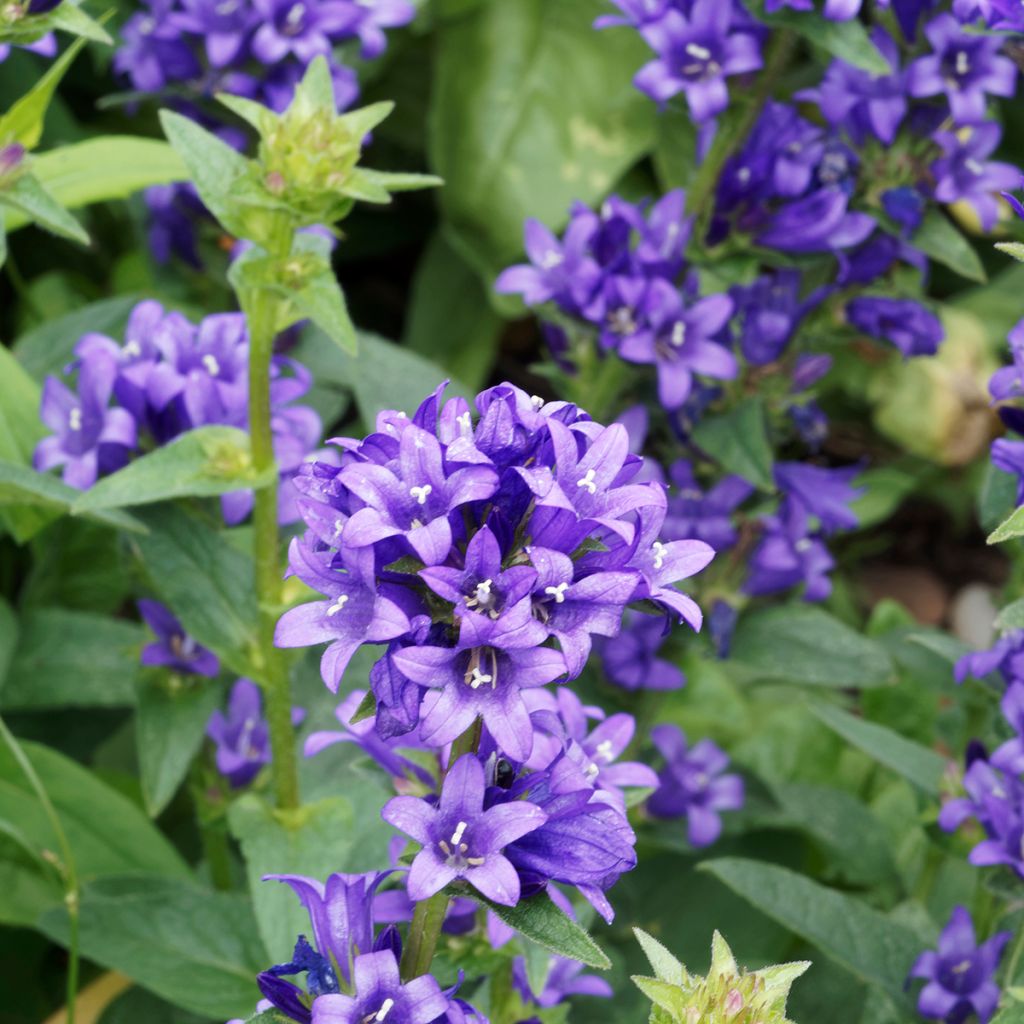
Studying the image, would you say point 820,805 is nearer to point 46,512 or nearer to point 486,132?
point 46,512

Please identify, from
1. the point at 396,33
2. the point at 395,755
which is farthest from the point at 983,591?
the point at 395,755

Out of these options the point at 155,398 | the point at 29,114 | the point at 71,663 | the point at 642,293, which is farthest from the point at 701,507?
the point at 29,114

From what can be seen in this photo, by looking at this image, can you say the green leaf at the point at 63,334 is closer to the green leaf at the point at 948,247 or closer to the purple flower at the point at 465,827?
the green leaf at the point at 948,247

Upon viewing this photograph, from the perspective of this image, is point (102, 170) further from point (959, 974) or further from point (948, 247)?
point (959, 974)

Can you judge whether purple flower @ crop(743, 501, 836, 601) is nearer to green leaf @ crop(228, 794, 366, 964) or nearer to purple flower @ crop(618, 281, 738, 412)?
purple flower @ crop(618, 281, 738, 412)

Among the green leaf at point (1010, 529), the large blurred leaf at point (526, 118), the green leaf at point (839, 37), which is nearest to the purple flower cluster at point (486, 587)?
the green leaf at point (1010, 529)

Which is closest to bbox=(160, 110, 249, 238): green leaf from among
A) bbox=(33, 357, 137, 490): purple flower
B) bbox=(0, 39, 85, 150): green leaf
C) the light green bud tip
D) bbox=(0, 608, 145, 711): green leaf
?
bbox=(0, 39, 85, 150): green leaf
